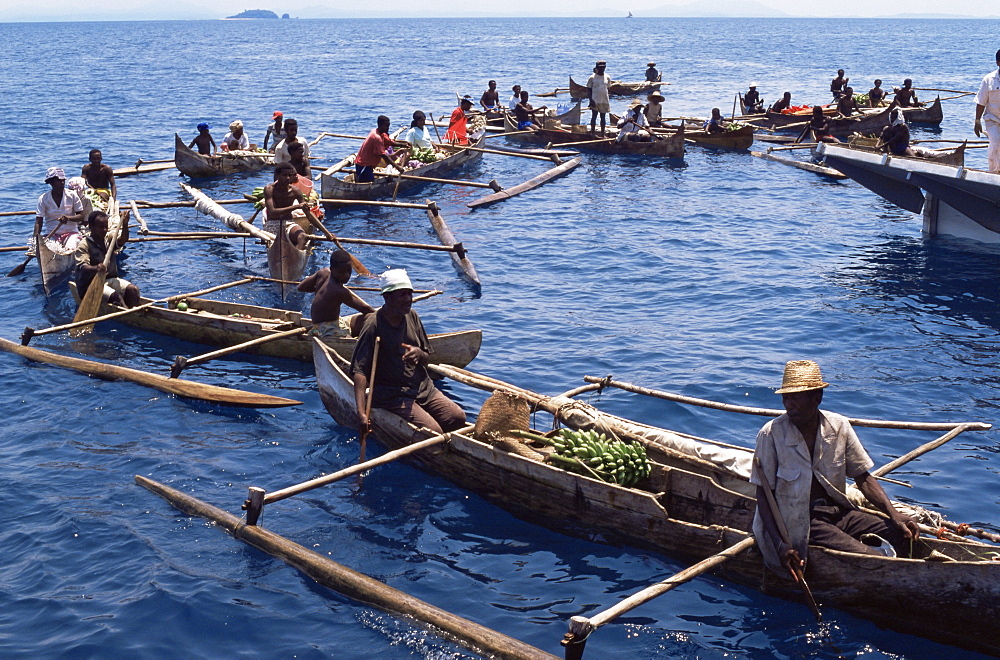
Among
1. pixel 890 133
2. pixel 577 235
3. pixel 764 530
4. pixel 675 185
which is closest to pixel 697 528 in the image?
pixel 764 530

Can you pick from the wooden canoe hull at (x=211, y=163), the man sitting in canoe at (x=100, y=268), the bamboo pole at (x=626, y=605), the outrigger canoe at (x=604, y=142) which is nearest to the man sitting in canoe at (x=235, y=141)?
the wooden canoe hull at (x=211, y=163)

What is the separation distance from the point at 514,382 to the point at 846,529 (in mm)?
5777

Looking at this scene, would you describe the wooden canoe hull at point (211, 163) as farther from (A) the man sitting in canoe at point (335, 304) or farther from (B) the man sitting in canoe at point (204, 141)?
(A) the man sitting in canoe at point (335, 304)

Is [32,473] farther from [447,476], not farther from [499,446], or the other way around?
[499,446]

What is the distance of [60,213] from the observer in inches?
589

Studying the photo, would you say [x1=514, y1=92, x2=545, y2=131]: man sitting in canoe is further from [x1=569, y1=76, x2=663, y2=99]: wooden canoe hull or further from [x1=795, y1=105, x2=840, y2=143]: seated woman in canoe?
[x1=569, y1=76, x2=663, y2=99]: wooden canoe hull

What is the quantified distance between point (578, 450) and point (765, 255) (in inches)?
460

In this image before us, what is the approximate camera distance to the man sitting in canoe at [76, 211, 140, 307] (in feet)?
43.7

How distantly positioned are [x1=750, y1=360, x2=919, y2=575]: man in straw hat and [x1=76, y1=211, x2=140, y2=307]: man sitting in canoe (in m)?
9.81

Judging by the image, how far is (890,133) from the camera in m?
19.4

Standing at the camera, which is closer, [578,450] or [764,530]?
[764,530]

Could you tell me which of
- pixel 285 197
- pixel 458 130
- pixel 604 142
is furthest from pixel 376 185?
pixel 604 142

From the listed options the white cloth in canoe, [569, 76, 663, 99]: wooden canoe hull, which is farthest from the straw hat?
[569, 76, 663, 99]: wooden canoe hull

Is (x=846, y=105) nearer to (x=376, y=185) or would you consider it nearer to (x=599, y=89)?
(x=599, y=89)
